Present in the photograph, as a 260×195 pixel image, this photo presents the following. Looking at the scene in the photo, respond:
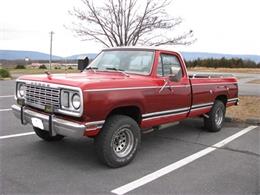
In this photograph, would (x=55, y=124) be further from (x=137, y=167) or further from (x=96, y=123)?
(x=137, y=167)

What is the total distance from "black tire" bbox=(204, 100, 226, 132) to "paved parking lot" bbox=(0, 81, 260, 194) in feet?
1.53

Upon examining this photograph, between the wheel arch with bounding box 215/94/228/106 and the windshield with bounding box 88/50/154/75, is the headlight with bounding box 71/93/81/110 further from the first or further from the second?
the wheel arch with bounding box 215/94/228/106

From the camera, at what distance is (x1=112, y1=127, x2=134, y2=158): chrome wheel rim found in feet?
15.9

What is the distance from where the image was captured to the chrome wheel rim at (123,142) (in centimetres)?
484

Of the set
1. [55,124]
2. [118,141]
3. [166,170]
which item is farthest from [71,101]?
[166,170]

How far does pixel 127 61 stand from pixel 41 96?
177cm

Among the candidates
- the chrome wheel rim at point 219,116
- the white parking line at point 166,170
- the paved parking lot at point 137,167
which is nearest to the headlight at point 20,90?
the paved parking lot at point 137,167

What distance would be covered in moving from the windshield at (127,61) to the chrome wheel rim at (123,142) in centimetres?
118

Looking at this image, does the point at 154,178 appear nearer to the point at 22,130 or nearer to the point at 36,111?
the point at 36,111

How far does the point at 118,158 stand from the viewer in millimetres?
4738

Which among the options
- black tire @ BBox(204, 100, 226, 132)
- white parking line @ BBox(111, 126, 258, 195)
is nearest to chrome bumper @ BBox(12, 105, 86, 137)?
white parking line @ BBox(111, 126, 258, 195)

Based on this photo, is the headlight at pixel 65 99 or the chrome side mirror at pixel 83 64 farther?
the chrome side mirror at pixel 83 64

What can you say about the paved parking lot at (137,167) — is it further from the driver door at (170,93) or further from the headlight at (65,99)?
the headlight at (65,99)

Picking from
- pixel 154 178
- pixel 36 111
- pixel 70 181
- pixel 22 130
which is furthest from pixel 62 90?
pixel 22 130
